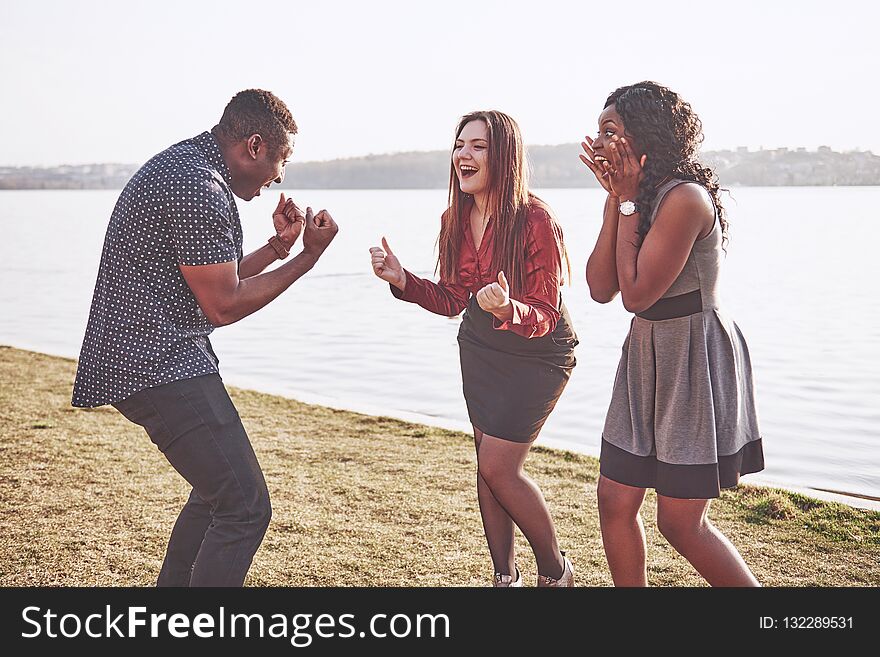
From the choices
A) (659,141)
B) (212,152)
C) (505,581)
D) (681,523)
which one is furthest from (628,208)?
(505,581)

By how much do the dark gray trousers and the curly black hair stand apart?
1.46 m

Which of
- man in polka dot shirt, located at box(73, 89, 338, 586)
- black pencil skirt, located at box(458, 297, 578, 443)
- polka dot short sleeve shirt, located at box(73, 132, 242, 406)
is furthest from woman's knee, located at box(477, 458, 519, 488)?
polka dot short sleeve shirt, located at box(73, 132, 242, 406)

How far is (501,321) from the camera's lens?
3660 mm

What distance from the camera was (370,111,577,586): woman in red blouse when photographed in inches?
147

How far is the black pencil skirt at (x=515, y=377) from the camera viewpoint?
12.5 feet

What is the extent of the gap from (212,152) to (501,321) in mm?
1184

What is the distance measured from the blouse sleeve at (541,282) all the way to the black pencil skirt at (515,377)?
0.35 ft

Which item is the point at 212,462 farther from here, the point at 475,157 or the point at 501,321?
the point at 475,157

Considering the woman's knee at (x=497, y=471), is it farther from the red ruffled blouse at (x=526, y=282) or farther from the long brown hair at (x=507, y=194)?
the long brown hair at (x=507, y=194)

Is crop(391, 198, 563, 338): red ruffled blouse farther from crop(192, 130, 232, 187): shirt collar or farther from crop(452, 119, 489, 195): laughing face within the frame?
crop(192, 130, 232, 187): shirt collar

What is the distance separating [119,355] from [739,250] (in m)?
25.3

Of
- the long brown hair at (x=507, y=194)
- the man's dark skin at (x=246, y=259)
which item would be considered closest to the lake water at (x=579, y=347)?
the long brown hair at (x=507, y=194)
